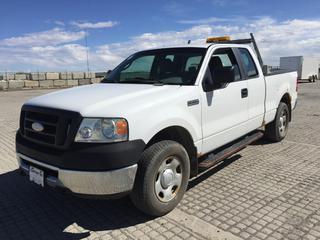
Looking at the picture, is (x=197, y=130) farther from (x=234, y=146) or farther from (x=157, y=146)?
(x=234, y=146)

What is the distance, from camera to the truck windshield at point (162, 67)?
438 cm

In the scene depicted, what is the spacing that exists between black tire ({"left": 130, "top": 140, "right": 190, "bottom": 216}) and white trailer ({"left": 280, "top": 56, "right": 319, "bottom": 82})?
33.5 m

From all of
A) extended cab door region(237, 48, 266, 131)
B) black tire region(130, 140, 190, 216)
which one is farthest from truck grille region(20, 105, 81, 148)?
extended cab door region(237, 48, 266, 131)

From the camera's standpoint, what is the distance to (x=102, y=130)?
3211mm

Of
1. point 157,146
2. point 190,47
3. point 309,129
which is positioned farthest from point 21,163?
point 309,129

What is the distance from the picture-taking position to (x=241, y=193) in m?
4.37

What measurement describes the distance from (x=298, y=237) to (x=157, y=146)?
1638 millimetres

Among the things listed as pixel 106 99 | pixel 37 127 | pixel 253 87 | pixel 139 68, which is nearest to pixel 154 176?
pixel 106 99

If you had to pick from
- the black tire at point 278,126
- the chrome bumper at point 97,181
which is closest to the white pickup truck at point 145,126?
the chrome bumper at point 97,181

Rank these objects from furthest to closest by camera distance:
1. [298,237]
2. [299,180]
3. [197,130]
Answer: [299,180]
[197,130]
[298,237]

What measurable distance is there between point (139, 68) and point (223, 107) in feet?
4.50

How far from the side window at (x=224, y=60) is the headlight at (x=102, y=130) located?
183cm

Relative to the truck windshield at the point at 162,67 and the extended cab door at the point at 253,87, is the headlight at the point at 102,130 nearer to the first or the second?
the truck windshield at the point at 162,67

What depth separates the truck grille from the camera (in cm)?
324
